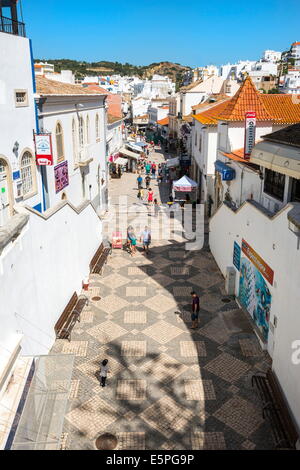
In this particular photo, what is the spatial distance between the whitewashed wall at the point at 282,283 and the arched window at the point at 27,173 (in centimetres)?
834

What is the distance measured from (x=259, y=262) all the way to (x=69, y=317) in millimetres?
6436

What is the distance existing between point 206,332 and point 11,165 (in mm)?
8750

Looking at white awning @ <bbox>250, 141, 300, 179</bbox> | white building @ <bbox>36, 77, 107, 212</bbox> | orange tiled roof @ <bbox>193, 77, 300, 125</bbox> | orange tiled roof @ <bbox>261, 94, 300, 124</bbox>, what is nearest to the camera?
white awning @ <bbox>250, 141, 300, 179</bbox>

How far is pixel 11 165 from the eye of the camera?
13.3m

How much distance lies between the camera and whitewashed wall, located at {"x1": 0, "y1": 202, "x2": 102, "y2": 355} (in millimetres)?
7961

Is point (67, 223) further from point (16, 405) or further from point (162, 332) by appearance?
point (16, 405)

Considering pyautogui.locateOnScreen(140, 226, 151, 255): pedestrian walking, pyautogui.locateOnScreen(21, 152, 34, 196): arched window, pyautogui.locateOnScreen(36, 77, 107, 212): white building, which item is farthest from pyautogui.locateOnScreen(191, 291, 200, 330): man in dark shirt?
pyautogui.locateOnScreen(36, 77, 107, 212): white building

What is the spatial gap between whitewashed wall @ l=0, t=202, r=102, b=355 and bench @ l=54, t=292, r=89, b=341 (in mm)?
206

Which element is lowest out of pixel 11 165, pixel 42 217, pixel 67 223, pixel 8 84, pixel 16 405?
pixel 16 405

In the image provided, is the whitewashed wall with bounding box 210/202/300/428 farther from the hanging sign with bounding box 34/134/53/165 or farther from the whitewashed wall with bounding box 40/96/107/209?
the whitewashed wall with bounding box 40/96/107/209

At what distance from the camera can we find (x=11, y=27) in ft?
44.8

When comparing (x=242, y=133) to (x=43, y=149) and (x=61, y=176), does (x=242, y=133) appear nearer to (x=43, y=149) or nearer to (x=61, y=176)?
(x=61, y=176)

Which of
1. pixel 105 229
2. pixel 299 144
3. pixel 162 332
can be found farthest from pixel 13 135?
pixel 105 229

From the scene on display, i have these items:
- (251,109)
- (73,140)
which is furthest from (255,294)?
(73,140)
